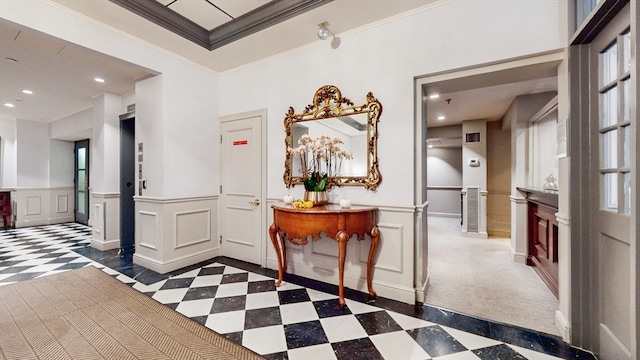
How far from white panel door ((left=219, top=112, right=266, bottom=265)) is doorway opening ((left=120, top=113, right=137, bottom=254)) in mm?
1743

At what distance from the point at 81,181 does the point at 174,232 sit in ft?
18.0

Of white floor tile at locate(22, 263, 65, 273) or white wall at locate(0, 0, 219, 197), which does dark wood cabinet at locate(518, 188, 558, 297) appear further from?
white floor tile at locate(22, 263, 65, 273)

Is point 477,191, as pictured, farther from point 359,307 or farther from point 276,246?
point 276,246

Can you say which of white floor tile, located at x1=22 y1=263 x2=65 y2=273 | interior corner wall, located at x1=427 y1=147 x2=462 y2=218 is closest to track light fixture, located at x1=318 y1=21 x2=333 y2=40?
white floor tile, located at x1=22 y1=263 x2=65 y2=273

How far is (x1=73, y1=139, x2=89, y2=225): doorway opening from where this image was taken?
6371 mm

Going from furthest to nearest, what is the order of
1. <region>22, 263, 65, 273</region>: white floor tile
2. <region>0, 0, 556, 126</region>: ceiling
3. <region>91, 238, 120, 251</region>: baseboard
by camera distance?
1. <region>91, 238, 120, 251</region>: baseboard
2. <region>22, 263, 65, 273</region>: white floor tile
3. <region>0, 0, 556, 126</region>: ceiling

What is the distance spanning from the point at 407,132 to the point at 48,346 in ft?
10.7

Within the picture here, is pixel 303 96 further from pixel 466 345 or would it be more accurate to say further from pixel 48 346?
pixel 48 346

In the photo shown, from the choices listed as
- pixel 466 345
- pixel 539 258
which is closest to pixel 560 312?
pixel 466 345

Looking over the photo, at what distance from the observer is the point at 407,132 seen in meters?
2.45

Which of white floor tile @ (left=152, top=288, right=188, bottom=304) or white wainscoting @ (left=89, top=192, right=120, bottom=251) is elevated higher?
white wainscoting @ (left=89, top=192, right=120, bottom=251)

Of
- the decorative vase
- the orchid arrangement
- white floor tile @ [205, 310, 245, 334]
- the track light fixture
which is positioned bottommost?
white floor tile @ [205, 310, 245, 334]

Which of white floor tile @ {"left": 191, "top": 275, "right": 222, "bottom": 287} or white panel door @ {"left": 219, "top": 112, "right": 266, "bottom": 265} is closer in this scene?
white floor tile @ {"left": 191, "top": 275, "right": 222, "bottom": 287}

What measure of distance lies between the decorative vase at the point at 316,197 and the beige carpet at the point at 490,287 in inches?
55.3
